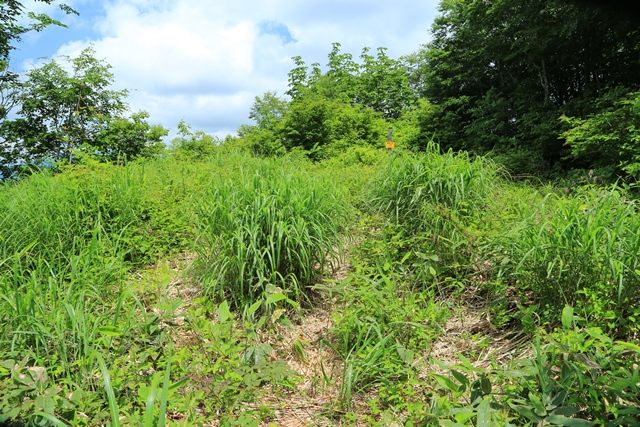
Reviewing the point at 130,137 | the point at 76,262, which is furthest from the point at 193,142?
the point at 76,262

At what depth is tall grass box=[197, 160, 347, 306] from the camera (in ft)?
8.93

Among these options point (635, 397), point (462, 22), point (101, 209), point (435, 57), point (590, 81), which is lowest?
point (635, 397)

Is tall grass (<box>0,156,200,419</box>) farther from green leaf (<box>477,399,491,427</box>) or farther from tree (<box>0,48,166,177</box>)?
tree (<box>0,48,166,177</box>)

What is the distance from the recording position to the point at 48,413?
1.54m

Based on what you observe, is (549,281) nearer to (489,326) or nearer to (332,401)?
(489,326)

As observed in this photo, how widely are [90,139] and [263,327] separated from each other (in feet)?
27.5

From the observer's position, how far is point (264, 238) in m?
2.83

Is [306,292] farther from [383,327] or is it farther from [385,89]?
[385,89]

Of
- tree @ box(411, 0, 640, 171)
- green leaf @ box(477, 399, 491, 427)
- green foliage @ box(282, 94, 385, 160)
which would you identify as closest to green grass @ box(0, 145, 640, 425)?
green leaf @ box(477, 399, 491, 427)

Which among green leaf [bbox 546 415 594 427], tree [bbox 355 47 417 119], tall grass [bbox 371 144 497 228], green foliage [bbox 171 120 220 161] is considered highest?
tree [bbox 355 47 417 119]

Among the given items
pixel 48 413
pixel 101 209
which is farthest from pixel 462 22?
pixel 48 413

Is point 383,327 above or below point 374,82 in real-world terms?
below

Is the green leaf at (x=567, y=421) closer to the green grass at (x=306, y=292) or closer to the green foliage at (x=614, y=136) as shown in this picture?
the green grass at (x=306, y=292)

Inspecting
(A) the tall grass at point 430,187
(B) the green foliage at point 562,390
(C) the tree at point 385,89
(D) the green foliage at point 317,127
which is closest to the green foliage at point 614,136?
(A) the tall grass at point 430,187
